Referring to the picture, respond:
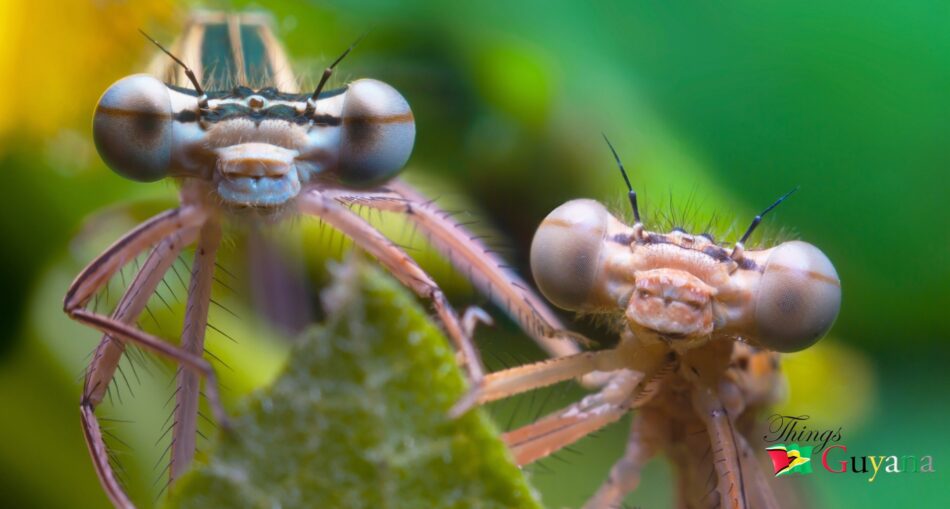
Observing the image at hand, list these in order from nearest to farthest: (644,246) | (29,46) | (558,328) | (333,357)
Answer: (333,357)
(644,246)
(558,328)
(29,46)

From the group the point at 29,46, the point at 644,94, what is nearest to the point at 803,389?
the point at 644,94

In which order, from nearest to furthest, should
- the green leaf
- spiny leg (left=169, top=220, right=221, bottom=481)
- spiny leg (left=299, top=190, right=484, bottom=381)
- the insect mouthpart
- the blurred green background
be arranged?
the green leaf < spiny leg (left=299, top=190, right=484, bottom=381) < the insect mouthpart < spiny leg (left=169, top=220, right=221, bottom=481) < the blurred green background

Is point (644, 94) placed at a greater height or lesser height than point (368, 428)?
greater

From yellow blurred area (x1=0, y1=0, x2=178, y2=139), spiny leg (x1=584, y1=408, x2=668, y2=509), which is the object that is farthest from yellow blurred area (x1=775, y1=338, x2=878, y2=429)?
yellow blurred area (x1=0, y1=0, x2=178, y2=139)

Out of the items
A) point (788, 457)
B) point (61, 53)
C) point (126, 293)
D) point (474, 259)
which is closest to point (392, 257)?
point (474, 259)

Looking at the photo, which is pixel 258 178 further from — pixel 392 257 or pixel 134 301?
pixel 134 301

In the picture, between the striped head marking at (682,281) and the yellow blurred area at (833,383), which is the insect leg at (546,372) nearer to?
the striped head marking at (682,281)

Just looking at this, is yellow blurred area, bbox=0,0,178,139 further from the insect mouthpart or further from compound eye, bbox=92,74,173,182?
the insect mouthpart

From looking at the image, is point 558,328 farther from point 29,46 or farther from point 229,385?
point 29,46
